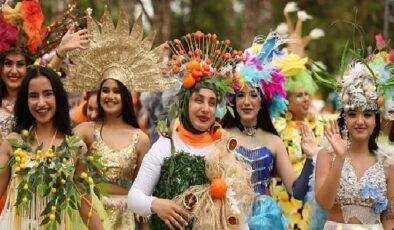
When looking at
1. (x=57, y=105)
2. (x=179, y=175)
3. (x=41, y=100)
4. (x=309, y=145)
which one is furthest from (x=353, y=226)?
(x=41, y=100)

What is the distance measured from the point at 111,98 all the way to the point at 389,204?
2696 millimetres

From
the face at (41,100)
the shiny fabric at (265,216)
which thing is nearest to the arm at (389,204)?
the shiny fabric at (265,216)

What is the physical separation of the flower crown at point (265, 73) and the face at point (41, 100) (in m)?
1.79

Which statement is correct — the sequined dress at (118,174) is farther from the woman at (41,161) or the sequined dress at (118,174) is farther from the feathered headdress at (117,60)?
the woman at (41,161)

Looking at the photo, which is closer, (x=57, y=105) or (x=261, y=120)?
(x=57, y=105)

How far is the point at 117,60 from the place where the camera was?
845 cm

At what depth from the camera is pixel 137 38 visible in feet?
27.9

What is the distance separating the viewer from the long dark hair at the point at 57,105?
265 inches

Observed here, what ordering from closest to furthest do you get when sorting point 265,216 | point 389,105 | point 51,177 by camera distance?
point 51,177
point 389,105
point 265,216

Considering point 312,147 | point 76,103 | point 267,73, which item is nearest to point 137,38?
point 267,73

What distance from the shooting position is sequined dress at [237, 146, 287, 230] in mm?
7531

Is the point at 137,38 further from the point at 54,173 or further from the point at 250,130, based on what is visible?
the point at 54,173

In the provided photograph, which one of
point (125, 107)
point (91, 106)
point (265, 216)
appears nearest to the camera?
point (265, 216)

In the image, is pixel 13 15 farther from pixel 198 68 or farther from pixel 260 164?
pixel 260 164
